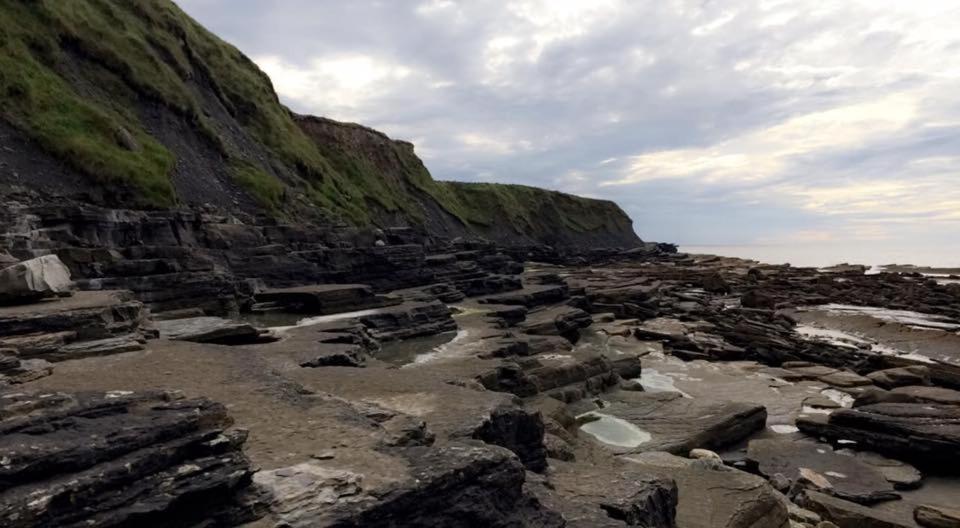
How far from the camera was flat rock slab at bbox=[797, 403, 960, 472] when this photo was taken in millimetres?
12812

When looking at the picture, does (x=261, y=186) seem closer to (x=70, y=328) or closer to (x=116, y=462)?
(x=70, y=328)

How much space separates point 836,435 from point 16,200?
3303cm

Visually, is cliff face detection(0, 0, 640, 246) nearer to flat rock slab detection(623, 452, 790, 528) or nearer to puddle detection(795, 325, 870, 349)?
flat rock slab detection(623, 452, 790, 528)

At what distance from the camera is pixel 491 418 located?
8.48 meters

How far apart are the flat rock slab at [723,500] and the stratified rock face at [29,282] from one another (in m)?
13.6

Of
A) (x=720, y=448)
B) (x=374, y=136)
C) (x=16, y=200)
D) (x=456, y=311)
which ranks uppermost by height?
(x=374, y=136)

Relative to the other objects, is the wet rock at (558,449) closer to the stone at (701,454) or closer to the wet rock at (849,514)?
the stone at (701,454)

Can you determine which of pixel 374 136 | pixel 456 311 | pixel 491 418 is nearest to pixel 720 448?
pixel 491 418

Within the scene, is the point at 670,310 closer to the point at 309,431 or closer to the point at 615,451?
the point at 615,451

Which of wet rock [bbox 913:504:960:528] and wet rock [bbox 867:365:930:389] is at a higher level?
wet rock [bbox 867:365:930:389]

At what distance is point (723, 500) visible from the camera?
31.2 feet

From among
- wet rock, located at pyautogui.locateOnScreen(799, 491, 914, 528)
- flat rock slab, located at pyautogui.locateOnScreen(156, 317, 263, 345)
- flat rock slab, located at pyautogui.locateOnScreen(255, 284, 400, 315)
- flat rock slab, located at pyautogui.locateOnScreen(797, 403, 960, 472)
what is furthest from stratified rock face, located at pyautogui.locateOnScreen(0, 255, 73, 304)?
flat rock slab, located at pyautogui.locateOnScreen(797, 403, 960, 472)

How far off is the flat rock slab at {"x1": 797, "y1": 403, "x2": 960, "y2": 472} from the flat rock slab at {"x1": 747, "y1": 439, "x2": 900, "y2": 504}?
81 cm

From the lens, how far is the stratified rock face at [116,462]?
14.8ft
